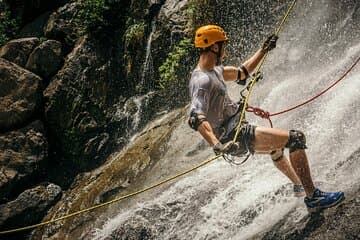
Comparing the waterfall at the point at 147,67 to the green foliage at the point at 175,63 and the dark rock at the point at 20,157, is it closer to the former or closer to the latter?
the green foliage at the point at 175,63

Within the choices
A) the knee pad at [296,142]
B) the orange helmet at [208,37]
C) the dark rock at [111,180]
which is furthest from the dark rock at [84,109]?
the knee pad at [296,142]

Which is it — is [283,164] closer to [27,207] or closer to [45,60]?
[27,207]

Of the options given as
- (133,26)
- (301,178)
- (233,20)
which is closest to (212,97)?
(301,178)

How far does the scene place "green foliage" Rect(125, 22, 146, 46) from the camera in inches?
491

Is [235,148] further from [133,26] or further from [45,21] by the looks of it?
[45,21]

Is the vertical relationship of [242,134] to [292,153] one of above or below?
above

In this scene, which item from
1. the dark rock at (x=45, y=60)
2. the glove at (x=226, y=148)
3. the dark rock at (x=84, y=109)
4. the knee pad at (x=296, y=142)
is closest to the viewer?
the glove at (x=226, y=148)

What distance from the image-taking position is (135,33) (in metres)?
12.5

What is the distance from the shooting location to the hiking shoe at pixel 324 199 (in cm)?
500

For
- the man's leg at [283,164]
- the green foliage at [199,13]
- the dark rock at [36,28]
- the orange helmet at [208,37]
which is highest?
the dark rock at [36,28]

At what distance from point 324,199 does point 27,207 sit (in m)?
7.88

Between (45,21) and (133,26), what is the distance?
3360 mm

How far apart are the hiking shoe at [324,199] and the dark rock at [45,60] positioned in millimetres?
9201

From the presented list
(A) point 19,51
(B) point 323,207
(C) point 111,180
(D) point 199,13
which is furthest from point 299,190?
(A) point 19,51
